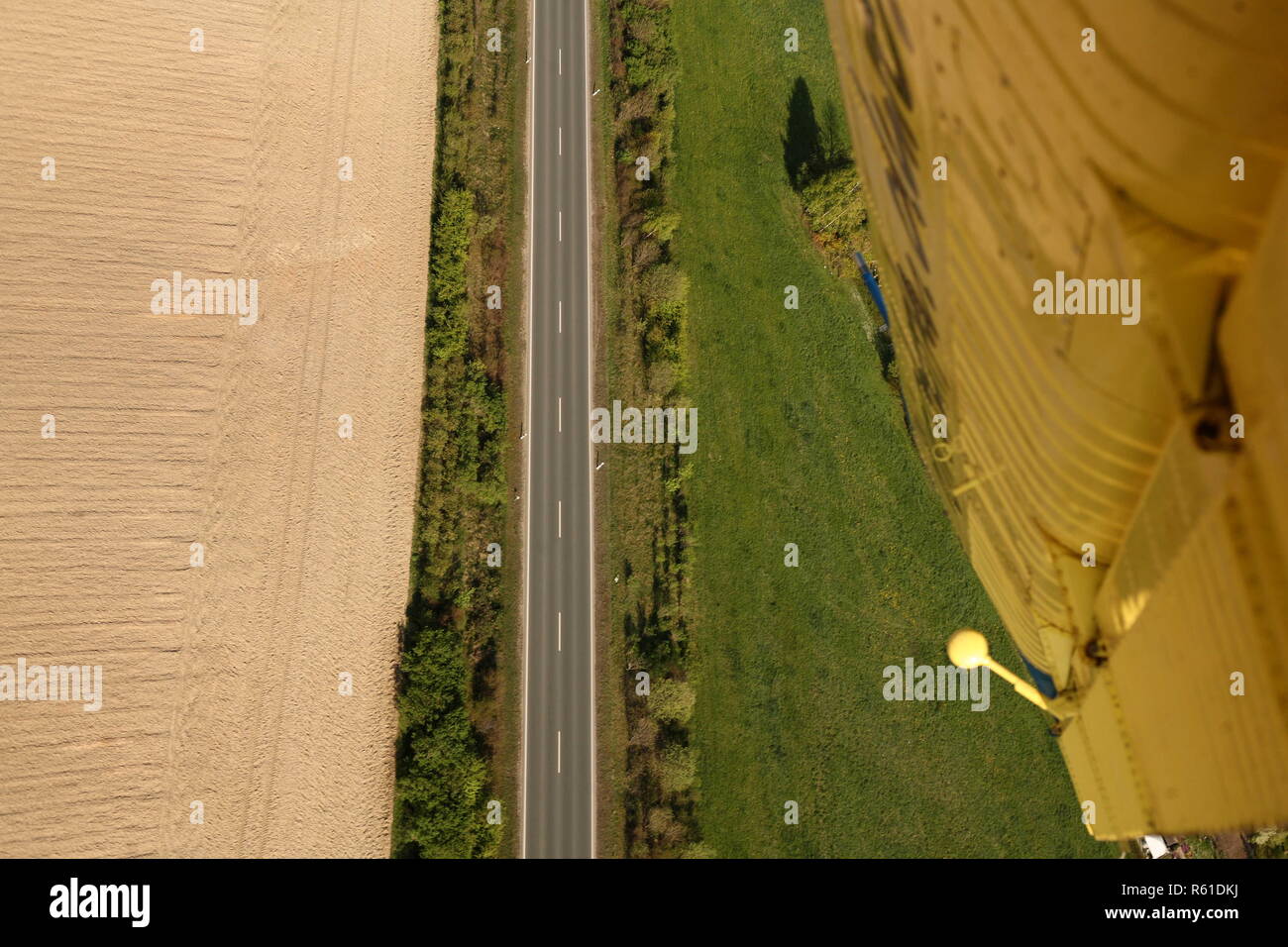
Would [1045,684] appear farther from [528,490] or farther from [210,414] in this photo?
[210,414]

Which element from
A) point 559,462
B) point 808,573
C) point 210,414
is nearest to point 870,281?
point 808,573

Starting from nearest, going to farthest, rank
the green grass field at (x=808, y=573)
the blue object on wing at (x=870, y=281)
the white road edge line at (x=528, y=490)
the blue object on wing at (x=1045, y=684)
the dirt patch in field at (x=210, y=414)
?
the blue object on wing at (x=1045, y=684) < the green grass field at (x=808, y=573) < the white road edge line at (x=528, y=490) < the dirt patch in field at (x=210, y=414) < the blue object on wing at (x=870, y=281)

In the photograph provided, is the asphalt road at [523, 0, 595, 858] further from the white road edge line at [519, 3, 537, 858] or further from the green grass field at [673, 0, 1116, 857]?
the green grass field at [673, 0, 1116, 857]

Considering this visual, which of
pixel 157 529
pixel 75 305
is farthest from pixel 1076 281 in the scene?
pixel 75 305

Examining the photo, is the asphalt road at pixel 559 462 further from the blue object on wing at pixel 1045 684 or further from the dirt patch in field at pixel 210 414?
the blue object on wing at pixel 1045 684

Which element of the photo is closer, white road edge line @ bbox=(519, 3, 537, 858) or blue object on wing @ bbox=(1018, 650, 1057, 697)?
blue object on wing @ bbox=(1018, 650, 1057, 697)

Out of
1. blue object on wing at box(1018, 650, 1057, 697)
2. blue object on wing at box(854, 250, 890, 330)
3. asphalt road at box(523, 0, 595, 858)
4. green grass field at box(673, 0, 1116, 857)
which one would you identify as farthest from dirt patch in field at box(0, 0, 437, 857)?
blue object on wing at box(1018, 650, 1057, 697)

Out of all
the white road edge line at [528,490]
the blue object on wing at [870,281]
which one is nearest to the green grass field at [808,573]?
the blue object on wing at [870,281]
